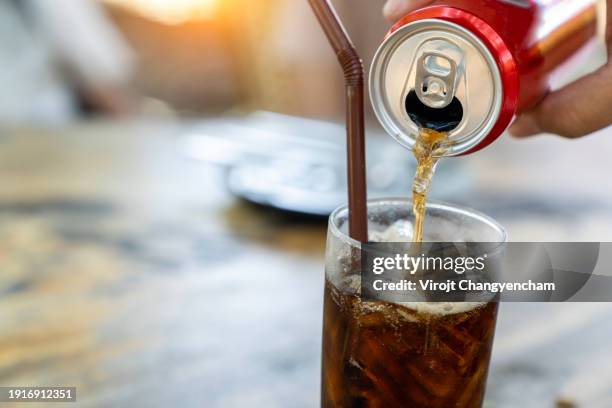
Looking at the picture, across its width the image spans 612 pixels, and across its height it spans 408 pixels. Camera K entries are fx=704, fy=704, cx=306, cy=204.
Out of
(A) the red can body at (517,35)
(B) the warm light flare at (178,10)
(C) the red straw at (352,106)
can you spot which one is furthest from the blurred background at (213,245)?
(B) the warm light flare at (178,10)

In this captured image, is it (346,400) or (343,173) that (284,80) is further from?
(346,400)

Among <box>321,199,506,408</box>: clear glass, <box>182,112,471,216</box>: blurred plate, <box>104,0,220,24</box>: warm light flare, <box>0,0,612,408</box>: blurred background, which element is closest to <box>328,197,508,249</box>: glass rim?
<box>321,199,506,408</box>: clear glass

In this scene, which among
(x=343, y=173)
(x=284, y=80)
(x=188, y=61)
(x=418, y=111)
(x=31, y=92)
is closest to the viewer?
(x=418, y=111)

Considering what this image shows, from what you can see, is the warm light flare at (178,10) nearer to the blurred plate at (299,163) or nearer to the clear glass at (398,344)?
the blurred plate at (299,163)

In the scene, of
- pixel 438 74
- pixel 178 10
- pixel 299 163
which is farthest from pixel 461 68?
pixel 178 10

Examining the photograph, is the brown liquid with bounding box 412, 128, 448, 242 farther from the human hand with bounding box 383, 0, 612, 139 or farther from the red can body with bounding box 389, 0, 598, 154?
the human hand with bounding box 383, 0, 612, 139

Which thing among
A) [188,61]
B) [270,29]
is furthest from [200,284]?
[188,61]
